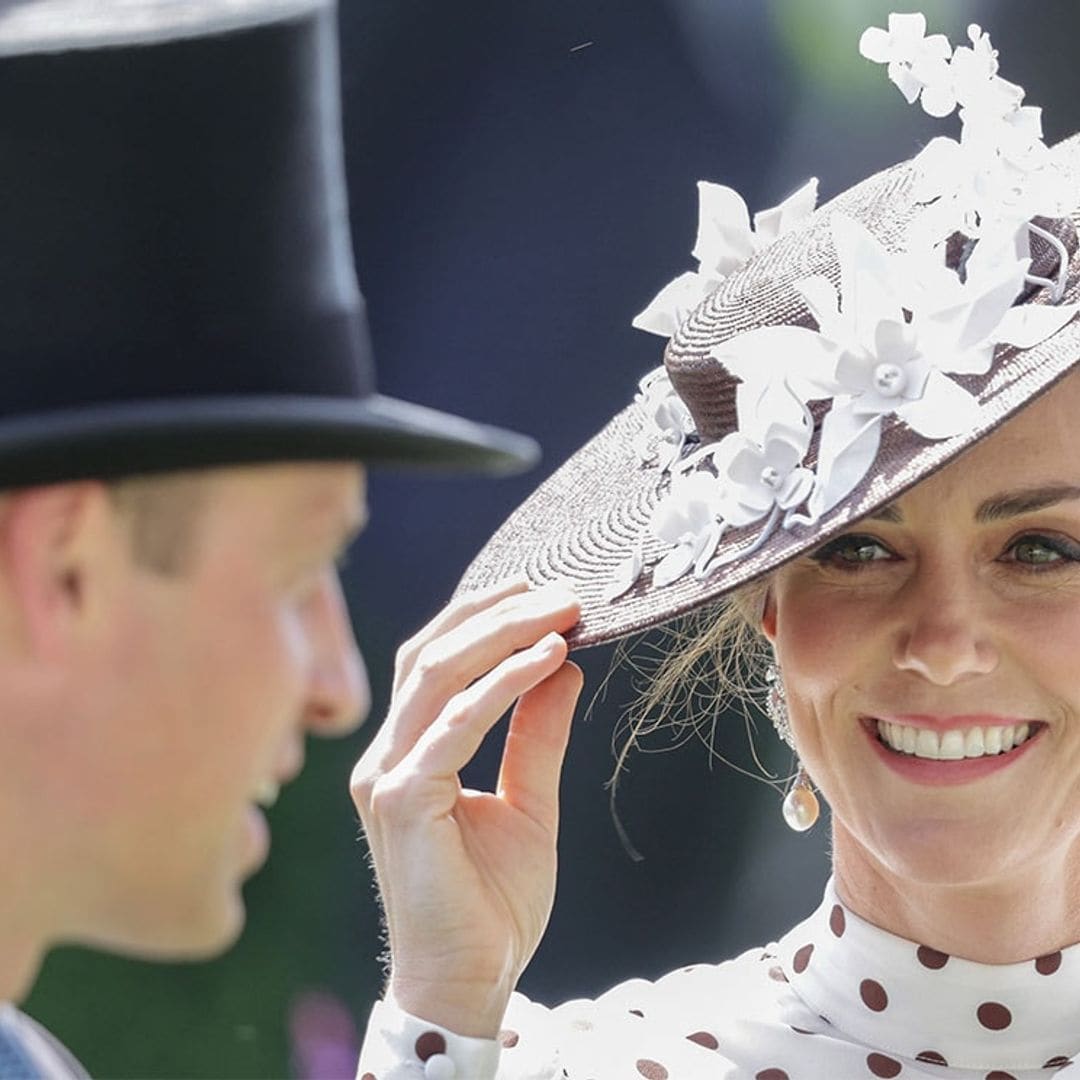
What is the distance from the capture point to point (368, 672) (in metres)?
2.67

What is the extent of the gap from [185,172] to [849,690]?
104cm

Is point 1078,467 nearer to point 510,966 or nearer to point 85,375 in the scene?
point 510,966

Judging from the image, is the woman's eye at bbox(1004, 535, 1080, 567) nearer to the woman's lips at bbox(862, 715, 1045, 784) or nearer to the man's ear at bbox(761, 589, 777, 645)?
the woman's lips at bbox(862, 715, 1045, 784)

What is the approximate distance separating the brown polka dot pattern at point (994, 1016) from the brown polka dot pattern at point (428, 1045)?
19.4 inches

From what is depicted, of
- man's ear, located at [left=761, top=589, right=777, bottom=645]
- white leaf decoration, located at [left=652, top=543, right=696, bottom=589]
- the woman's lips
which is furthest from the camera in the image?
man's ear, located at [left=761, top=589, right=777, bottom=645]

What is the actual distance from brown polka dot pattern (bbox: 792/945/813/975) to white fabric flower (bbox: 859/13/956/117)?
2.62 ft

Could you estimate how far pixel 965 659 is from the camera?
1605 mm

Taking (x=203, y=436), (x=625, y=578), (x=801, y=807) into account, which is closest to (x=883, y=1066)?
(x=801, y=807)

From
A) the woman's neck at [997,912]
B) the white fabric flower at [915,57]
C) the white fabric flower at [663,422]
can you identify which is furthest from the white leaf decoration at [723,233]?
the woman's neck at [997,912]

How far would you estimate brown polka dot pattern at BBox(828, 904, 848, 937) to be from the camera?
186 cm

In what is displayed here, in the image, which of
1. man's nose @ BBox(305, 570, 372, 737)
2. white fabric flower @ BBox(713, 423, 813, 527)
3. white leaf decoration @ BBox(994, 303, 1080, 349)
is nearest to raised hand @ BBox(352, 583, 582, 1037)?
white fabric flower @ BBox(713, 423, 813, 527)

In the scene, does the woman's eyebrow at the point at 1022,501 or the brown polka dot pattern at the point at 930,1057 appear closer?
the woman's eyebrow at the point at 1022,501

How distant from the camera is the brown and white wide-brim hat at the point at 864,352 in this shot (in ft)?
4.64

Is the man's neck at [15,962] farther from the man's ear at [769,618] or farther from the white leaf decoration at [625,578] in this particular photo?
the man's ear at [769,618]
